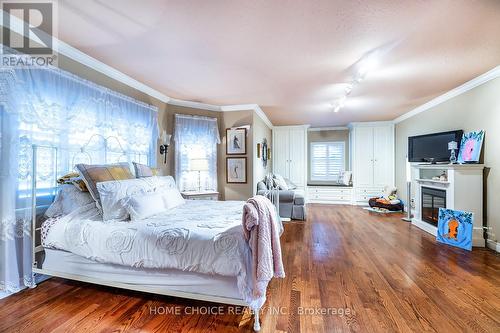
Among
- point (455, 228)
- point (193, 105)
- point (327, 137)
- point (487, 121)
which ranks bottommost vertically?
point (455, 228)

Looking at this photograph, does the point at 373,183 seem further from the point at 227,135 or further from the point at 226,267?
the point at 226,267

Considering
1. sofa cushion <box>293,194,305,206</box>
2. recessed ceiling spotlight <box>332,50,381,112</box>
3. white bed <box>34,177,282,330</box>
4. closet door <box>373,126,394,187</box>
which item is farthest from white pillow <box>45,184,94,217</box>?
closet door <box>373,126,394,187</box>

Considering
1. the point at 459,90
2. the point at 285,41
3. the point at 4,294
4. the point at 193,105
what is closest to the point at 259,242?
the point at 285,41

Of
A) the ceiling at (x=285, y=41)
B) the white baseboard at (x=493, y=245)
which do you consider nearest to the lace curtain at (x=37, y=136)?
the ceiling at (x=285, y=41)

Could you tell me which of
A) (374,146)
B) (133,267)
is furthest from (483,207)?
(133,267)

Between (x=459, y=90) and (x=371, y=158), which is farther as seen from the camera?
(x=371, y=158)

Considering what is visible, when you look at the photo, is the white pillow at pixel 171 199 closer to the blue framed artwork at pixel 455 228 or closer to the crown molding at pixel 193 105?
the crown molding at pixel 193 105

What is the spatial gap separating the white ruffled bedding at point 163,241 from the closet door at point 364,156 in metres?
5.53

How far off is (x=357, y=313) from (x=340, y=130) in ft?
20.5

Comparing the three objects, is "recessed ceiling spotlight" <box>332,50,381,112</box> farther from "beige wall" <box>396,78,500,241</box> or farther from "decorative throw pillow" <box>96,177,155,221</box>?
"decorative throw pillow" <box>96,177,155,221</box>

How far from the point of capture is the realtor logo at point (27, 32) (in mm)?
1858

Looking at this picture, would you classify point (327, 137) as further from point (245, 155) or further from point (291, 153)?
point (245, 155)

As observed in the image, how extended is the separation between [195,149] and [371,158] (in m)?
5.12

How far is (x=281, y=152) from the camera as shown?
7.19 m
